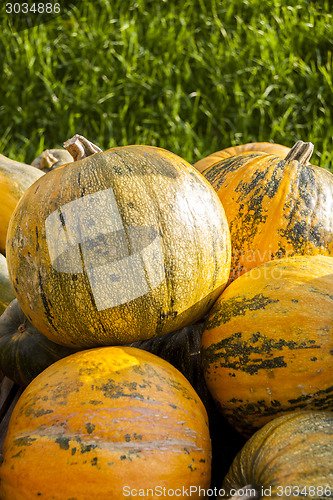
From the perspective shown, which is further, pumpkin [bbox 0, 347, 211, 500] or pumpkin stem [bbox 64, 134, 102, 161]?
pumpkin stem [bbox 64, 134, 102, 161]

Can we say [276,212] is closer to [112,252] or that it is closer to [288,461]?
[112,252]

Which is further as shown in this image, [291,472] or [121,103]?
[121,103]

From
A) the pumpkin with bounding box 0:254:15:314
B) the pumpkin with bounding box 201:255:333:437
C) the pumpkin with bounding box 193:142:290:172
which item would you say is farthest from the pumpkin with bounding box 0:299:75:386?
the pumpkin with bounding box 193:142:290:172

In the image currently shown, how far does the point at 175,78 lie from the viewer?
4.93m

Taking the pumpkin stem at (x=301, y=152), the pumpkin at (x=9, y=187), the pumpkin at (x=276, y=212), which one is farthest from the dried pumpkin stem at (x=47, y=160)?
the pumpkin stem at (x=301, y=152)

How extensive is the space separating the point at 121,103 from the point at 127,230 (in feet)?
12.0

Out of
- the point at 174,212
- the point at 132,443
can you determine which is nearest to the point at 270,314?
the point at 174,212

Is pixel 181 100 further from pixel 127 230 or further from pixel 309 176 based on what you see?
pixel 127 230

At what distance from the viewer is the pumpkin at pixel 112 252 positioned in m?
1.50

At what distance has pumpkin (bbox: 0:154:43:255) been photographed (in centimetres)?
245

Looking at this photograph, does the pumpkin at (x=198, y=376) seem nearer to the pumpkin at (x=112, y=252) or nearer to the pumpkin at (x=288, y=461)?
the pumpkin at (x=112, y=252)

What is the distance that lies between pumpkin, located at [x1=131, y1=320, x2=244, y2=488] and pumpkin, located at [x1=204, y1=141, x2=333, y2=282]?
11.4 inches

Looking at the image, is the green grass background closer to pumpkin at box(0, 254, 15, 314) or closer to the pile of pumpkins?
pumpkin at box(0, 254, 15, 314)

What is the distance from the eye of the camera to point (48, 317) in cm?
156
